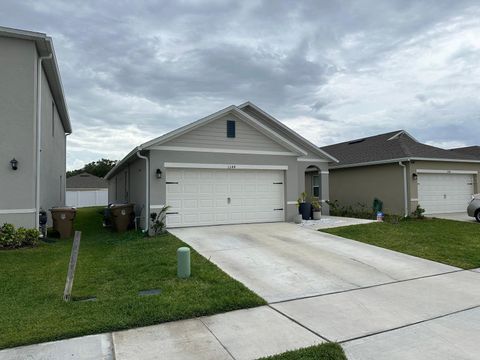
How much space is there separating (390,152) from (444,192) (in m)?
3.41

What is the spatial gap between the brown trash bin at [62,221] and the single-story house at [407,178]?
14304 mm

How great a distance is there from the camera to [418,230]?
12.1 m

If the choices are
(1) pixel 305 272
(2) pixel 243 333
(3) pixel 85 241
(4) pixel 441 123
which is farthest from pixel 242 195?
(4) pixel 441 123

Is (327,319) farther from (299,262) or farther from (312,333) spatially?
(299,262)

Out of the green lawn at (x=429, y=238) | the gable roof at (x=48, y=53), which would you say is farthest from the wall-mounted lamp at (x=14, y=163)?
the green lawn at (x=429, y=238)

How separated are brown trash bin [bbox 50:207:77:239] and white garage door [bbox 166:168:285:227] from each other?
3293 millimetres

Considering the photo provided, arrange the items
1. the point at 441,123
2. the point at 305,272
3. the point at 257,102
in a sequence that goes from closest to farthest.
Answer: the point at 305,272
the point at 257,102
the point at 441,123

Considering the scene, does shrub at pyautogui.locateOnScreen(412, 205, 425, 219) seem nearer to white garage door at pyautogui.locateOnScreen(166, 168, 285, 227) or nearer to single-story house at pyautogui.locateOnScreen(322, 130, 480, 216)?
single-story house at pyautogui.locateOnScreen(322, 130, 480, 216)

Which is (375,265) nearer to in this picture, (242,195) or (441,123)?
(242,195)

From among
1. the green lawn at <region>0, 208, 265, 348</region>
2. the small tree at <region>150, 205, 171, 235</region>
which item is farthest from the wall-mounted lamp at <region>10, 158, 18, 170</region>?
the small tree at <region>150, 205, 171, 235</region>

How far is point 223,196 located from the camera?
504 inches

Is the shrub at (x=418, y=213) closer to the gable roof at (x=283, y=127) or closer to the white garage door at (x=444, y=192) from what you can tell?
the white garage door at (x=444, y=192)

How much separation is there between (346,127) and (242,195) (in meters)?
13.1

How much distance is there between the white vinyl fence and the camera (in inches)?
1549
